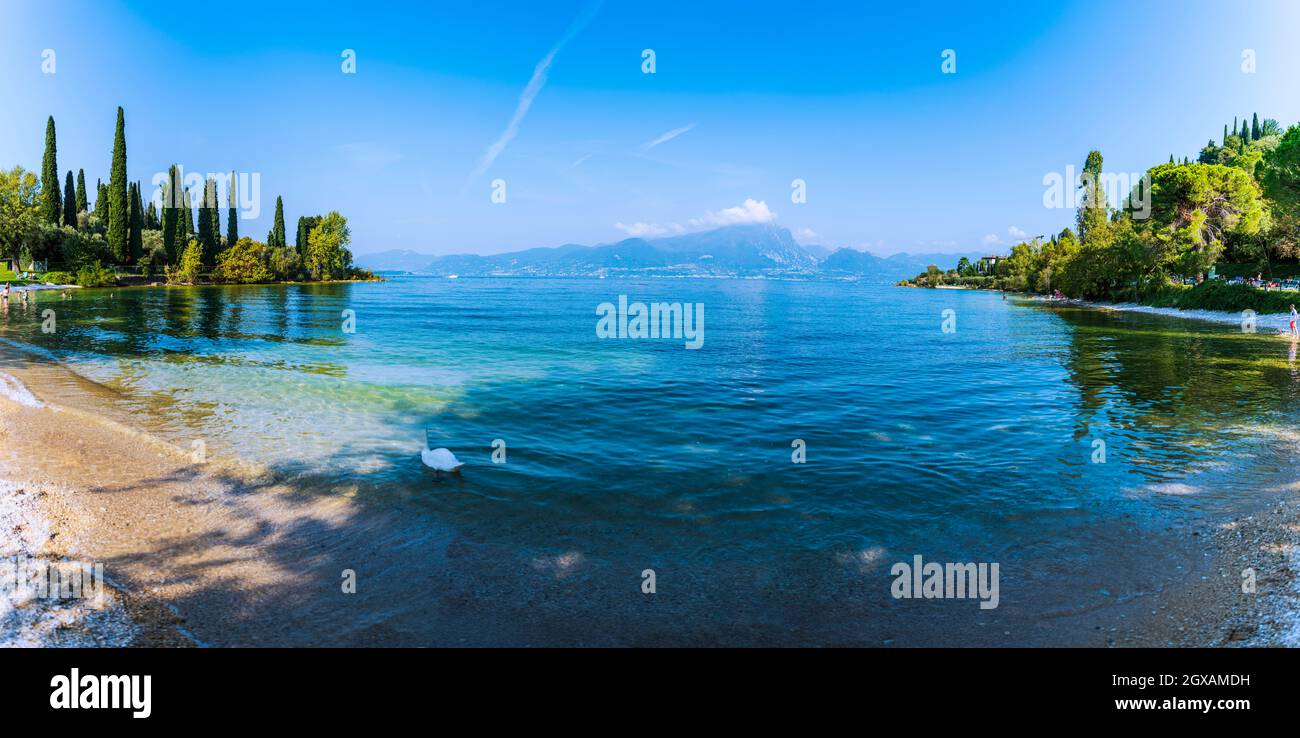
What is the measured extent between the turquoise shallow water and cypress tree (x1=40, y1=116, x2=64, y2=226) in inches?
3444

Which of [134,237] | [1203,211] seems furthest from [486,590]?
[134,237]

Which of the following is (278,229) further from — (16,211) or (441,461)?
(441,461)

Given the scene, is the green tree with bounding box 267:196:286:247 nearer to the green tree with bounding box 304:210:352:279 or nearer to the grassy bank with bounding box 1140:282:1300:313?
the green tree with bounding box 304:210:352:279

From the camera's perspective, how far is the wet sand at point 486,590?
8.86m

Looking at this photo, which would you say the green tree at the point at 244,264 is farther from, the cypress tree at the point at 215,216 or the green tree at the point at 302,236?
the green tree at the point at 302,236

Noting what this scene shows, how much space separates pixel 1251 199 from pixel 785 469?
103m

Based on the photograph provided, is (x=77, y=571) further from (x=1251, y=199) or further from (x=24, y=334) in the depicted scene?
(x=1251, y=199)

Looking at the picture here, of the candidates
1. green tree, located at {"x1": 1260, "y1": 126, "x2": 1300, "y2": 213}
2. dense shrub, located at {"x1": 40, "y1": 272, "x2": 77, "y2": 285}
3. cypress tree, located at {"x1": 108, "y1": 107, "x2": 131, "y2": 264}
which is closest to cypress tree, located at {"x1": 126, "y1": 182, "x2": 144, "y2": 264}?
cypress tree, located at {"x1": 108, "y1": 107, "x2": 131, "y2": 264}

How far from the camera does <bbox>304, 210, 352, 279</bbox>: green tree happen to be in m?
181

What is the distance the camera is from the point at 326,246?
181 meters

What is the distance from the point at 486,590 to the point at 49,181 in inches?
5408

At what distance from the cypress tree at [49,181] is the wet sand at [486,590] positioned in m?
127

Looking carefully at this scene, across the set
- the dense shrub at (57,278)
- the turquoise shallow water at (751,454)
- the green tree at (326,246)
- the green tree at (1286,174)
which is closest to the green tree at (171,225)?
the dense shrub at (57,278)
